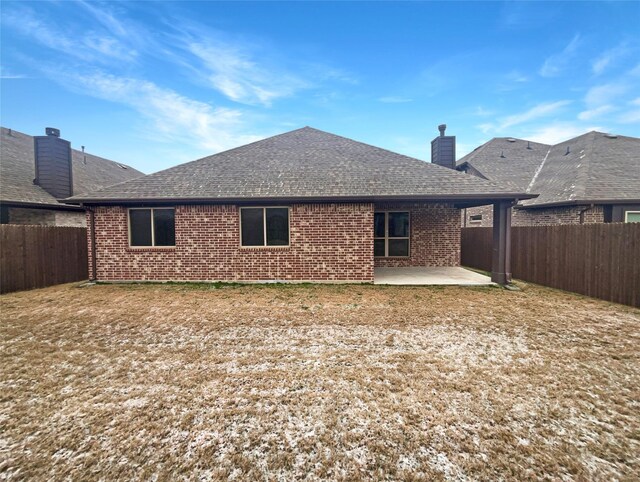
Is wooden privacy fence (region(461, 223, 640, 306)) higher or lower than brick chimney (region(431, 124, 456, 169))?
lower

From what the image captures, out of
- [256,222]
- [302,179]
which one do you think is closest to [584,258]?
[302,179]

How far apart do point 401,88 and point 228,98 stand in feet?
46.0

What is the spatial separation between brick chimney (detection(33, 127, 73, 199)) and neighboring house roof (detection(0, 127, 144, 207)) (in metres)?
0.40

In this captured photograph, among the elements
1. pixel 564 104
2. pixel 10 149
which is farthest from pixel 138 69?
pixel 564 104

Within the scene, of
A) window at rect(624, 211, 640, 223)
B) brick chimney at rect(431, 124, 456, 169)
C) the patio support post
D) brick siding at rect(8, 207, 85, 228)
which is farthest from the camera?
brick chimney at rect(431, 124, 456, 169)

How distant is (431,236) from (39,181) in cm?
1815

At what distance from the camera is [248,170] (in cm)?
1055

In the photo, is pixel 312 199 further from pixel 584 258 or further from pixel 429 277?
pixel 584 258

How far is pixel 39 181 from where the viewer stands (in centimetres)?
1310

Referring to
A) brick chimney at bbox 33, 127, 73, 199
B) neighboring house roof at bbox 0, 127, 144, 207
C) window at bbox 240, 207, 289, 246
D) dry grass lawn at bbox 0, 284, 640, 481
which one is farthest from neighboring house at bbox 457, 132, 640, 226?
brick chimney at bbox 33, 127, 73, 199

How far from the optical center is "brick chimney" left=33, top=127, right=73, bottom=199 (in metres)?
13.1

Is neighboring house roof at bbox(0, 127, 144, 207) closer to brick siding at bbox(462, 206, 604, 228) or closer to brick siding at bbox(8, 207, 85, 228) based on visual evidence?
brick siding at bbox(8, 207, 85, 228)

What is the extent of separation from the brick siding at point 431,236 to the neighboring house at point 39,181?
46.3ft

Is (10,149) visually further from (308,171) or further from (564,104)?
(564,104)
